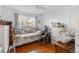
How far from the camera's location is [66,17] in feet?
5.45

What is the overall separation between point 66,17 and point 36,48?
81 centimetres

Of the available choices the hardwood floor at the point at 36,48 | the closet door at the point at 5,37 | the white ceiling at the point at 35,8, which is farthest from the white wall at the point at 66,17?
the closet door at the point at 5,37

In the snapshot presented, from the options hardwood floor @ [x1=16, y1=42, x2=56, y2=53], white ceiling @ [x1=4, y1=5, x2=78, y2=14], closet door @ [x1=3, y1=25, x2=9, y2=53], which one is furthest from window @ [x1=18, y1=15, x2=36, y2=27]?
hardwood floor @ [x1=16, y1=42, x2=56, y2=53]

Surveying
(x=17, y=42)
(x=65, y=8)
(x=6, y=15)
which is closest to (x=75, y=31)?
(x=65, y=8)

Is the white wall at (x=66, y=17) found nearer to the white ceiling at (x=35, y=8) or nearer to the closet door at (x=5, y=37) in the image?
the white ceiling at (x=35, y=8)

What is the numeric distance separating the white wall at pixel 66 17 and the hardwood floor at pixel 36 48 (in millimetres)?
434

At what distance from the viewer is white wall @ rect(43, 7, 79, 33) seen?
5.31 ft

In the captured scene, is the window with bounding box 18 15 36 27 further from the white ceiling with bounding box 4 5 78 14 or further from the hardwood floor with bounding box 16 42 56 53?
the hardwood floor with bounding box 16 42 56 53

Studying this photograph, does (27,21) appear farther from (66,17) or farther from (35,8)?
(66,17)

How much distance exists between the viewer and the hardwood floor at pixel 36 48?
1711 millimetres

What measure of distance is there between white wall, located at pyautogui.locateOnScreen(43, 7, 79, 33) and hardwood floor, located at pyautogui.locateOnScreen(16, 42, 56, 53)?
0.43 meters

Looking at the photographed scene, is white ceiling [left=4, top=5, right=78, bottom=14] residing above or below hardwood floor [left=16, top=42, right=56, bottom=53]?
above

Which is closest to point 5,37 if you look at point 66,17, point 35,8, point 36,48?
point 36,48
